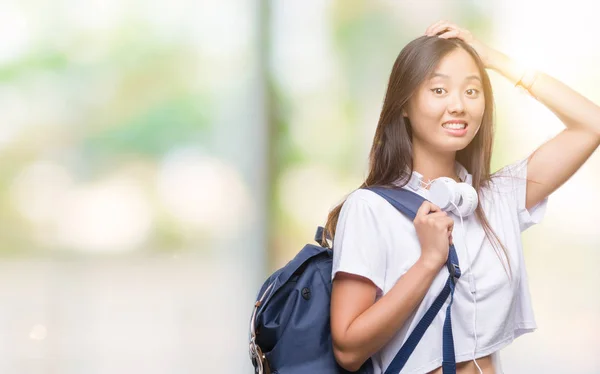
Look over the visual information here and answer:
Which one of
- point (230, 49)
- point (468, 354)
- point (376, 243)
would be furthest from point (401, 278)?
point (230, 49)

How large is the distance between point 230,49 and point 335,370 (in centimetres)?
172

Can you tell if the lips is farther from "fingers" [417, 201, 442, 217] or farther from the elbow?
the elbow

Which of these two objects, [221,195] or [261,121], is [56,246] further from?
[261,121]

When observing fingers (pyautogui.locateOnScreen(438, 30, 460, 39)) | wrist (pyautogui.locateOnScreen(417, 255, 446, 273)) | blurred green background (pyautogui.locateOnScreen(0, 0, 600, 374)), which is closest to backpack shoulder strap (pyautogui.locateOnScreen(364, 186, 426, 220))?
wrist (pyautogui.locateOnScreen(417, 255, 446, 273))

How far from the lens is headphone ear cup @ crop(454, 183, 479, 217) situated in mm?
1658

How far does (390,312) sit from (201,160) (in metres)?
1.61

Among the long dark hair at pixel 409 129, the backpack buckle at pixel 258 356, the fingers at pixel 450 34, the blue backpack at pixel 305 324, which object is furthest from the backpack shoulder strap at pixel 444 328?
the fingers at pixel 450 34

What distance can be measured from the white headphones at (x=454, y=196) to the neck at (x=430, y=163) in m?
0.08

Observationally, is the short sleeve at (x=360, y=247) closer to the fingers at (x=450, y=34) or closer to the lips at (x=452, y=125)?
the lips at (x=452, y=125)

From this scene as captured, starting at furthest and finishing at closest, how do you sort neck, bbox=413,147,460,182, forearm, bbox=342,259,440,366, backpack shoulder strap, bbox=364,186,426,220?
neck, bbox=413,147,460,182, backpack shoulder strap, bbox=364,186,426,220, forearm, bbox=342,259,440,366

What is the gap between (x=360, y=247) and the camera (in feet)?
5.38

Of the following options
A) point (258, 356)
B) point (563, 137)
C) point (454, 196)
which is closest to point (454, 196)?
point (454, 196)

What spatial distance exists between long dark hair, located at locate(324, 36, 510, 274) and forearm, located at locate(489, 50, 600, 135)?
0.20 ft

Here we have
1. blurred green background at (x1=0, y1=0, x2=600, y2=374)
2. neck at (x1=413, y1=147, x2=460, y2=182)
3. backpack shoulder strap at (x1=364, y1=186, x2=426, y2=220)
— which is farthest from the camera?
blurred green background at (x1=0, y1=0, x2=600, y2=374)
